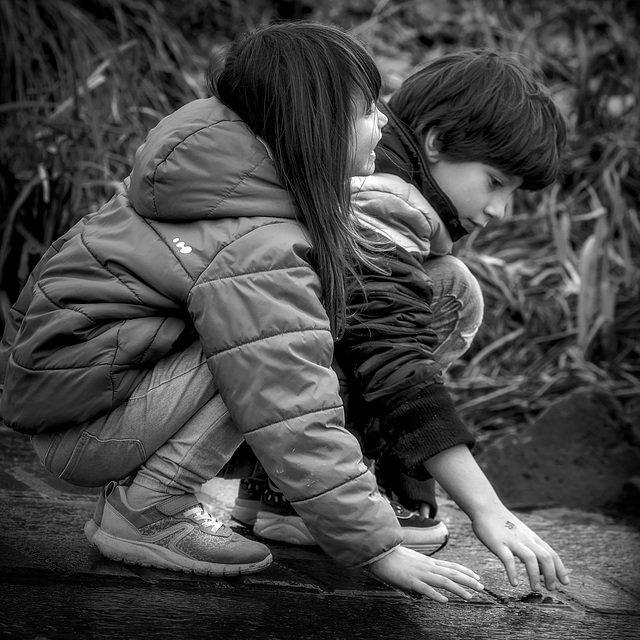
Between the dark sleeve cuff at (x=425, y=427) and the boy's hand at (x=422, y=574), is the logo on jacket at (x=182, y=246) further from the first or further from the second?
the boy's hand at (x=422, y=574)

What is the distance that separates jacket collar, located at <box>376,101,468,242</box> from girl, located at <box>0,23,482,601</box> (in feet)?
0.72

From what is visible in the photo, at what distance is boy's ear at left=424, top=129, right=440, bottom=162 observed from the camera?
198 centimetres

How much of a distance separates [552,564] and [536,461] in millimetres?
1464

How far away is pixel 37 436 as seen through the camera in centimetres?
159

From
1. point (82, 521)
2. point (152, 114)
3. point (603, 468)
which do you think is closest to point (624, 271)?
point (603, 468)

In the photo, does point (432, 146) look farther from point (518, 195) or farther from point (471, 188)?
point (518, 195)

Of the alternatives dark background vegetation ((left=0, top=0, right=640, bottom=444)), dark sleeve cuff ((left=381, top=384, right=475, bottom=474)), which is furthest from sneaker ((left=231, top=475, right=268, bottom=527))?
dark background vegetation ((left=0, top=0, right=640, bottom=444))

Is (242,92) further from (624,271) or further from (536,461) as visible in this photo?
(624,271)

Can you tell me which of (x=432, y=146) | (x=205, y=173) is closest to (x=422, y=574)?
(x=205, y=173)

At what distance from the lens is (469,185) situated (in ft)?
6.40

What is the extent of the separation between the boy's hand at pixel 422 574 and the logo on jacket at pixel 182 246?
1.84 ft

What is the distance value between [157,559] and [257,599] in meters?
0.20

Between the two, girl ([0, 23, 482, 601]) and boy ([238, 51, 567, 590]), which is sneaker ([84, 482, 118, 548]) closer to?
girl ([0, 23, 482, 601])

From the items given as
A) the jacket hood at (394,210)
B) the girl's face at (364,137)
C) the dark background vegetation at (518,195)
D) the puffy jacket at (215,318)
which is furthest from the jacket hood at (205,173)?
the dark background vegetation at (518,195)
